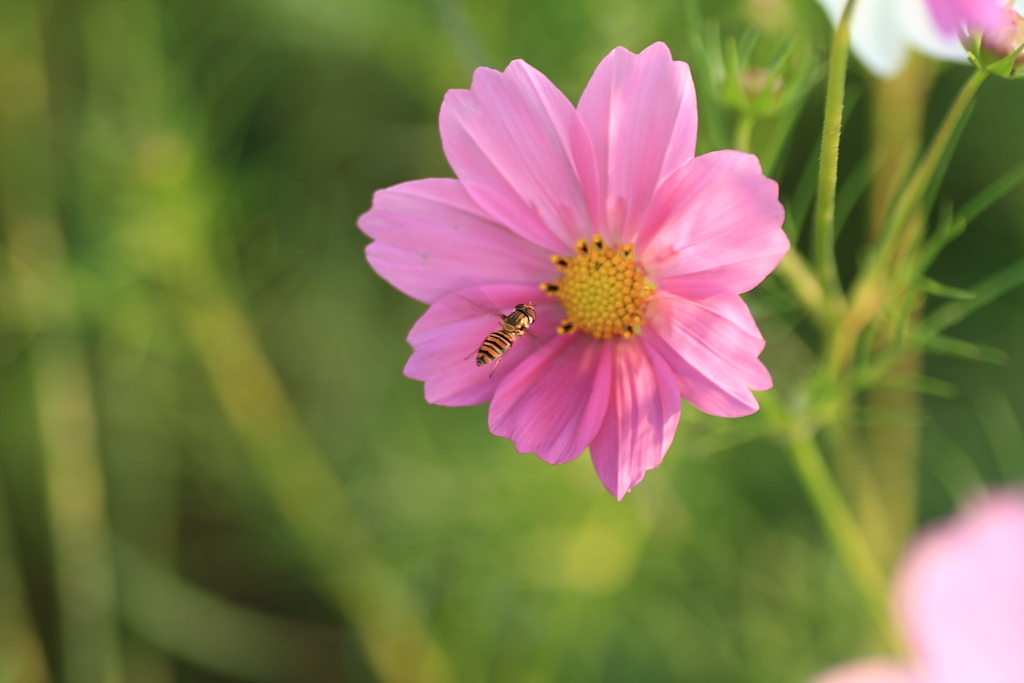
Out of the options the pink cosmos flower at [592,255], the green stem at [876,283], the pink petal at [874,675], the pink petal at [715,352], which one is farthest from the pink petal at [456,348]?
the pink petal at [874,675]

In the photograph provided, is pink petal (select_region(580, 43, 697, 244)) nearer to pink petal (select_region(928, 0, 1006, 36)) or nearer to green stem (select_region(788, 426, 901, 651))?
pink petal (select_region(928, 0, 1006, 36))

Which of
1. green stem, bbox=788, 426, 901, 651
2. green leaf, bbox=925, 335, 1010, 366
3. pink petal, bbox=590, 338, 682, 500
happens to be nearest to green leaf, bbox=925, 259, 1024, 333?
green leaf, bbox=925, 335, 1010, 366

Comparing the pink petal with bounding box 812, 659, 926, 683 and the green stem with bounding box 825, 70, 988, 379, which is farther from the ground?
the green stem with bounding box 825, 70, 988, 379

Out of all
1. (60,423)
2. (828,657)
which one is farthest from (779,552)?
(60,423)

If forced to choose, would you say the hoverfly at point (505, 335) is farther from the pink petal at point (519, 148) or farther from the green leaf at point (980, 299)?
the green leaf at point (980, 299)

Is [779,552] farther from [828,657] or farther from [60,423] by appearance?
[60,423]

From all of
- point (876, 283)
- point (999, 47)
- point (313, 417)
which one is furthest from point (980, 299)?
point (313, 417)
